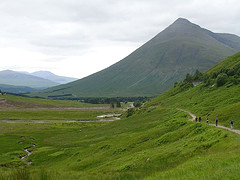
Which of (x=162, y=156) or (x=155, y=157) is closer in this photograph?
(x=162, y=156)

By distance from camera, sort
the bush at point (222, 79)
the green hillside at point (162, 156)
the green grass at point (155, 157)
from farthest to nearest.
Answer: the bush at point (222, 79) → the green grass at point (155, 157) → the green hillside at point (162, 156)

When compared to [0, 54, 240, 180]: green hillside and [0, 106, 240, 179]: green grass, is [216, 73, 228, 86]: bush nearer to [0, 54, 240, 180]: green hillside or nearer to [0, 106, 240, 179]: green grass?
[0, 54, 240, 180]: green hillside

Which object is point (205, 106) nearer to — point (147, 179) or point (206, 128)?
point (206, 128)

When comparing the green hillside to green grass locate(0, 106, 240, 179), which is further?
green grass locate(0, 106, 240, 179)

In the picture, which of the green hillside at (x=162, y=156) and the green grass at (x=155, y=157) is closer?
the green hillside at (x=162, y=156)

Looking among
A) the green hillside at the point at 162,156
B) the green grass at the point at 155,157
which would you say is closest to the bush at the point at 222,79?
the green hillside at the point at 162,156

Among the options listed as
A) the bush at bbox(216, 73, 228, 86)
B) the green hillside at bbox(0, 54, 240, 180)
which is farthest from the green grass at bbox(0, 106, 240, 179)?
the bush at bbox(216, 73, 228, 86)

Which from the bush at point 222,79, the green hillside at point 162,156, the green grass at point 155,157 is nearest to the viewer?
the green hillside at point 162,156

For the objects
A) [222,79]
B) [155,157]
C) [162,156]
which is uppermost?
[222,79]

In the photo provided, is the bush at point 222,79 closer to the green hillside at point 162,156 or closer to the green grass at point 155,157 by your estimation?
the green hillside at point 162,156

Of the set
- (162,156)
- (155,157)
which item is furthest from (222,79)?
(155,157)

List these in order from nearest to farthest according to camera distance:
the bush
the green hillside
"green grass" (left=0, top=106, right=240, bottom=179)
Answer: the green hillside < "green grass" (left=0, top=106, right=240, bottom=179) < the bush

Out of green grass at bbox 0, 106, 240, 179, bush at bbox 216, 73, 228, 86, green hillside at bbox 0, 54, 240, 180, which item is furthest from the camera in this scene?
bush at bbox 216, 73, 228, 86

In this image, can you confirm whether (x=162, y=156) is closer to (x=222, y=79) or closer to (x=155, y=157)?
(x=155, y=157)
